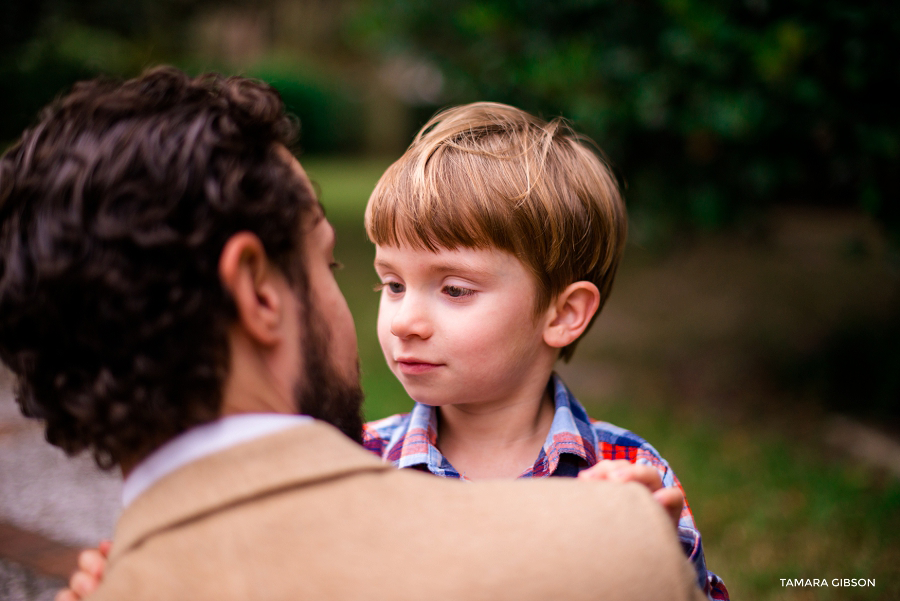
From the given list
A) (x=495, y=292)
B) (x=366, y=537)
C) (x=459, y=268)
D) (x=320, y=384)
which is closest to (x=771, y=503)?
(x=495, y=292)

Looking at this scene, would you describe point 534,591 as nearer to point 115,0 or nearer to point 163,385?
point 163,385

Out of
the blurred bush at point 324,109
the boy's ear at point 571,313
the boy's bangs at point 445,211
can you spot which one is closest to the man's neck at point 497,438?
the boy's ear at point 571,313

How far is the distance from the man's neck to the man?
83 centimetres

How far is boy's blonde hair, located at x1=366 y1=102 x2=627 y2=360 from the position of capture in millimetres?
1878

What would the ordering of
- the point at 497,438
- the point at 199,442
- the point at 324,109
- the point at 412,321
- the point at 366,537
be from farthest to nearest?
the point at 324,109 < the point at 497,438 < the point at 412,321 < the point at 199,442 < the point at 366,537

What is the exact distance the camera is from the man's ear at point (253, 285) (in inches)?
46.3

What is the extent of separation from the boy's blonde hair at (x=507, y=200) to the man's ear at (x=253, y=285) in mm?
681

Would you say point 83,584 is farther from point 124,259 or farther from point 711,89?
point 711,89

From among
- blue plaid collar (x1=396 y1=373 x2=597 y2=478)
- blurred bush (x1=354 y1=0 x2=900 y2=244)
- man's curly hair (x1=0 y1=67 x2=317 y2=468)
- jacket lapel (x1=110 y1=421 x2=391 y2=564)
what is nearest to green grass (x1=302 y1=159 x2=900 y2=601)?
blurred bush (x1=354 y1=0 x2=900 y2=244)

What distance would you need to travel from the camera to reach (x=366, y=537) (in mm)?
1062

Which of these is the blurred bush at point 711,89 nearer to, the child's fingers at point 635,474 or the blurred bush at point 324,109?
the child's fingers at point 635,474

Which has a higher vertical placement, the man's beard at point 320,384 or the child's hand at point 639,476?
the man's beard at point 320,384

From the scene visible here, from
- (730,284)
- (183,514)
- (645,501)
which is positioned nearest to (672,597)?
(645,501)

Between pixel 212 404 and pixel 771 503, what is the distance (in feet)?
11.8
